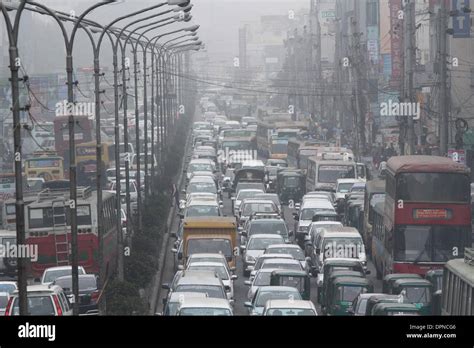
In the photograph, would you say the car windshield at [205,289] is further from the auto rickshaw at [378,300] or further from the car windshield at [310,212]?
the car windshield at [310,212]

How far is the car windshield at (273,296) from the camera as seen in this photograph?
71.3 ft

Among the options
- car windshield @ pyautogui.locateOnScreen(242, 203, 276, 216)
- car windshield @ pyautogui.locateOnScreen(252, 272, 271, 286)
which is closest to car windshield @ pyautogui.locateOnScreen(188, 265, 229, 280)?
car windshield @ pyautogui.locateOnScreen(252, 272, 271, 286)

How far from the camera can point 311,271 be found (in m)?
30.3

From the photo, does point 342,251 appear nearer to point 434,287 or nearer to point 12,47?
point 434,287

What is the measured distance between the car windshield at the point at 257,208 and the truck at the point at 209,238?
8076 millimetres

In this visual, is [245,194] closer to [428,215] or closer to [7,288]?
[428,215]

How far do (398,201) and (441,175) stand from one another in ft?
3.65

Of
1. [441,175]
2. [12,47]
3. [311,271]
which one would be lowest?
[311,271]

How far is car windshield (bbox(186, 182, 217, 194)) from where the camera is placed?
1887 inches

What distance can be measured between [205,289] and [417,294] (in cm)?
362

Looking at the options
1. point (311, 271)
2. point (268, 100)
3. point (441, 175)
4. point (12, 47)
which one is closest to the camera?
point (12, 47)

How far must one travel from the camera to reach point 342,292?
23.8 m
